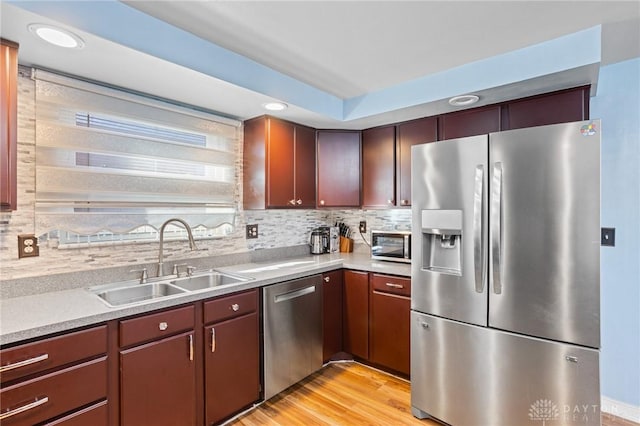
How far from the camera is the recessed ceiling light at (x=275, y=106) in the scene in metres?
2.33

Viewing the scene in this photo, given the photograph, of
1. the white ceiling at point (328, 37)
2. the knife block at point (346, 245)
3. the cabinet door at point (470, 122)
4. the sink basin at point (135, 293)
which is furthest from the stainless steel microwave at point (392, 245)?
the sink basin at point (135, 293)

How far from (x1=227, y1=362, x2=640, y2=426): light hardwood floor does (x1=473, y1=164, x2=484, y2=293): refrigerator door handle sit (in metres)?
1.03

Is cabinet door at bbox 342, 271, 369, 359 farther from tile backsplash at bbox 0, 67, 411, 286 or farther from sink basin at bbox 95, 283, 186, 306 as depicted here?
sink basin at bbox 95, 283, 186, 306

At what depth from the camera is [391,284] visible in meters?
2.52

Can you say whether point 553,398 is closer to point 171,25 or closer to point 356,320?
point 356,320

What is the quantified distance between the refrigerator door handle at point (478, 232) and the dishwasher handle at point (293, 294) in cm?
120

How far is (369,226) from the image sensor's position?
11.3 feet

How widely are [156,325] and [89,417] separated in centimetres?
45

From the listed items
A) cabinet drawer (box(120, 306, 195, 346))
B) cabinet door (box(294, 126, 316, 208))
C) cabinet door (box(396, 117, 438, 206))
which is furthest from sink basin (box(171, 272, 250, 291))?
cabinet door (box(396, 117, 438, 206))

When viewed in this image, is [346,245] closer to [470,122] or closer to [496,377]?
[470,122]

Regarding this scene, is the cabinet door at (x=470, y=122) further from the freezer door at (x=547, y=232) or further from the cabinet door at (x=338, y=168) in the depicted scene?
the cabinet door at (x=338, y=168)

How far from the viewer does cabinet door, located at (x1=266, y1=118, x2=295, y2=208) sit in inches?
104

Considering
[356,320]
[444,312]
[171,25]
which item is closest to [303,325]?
[356,320]

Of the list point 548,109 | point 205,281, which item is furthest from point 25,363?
point 548,109
